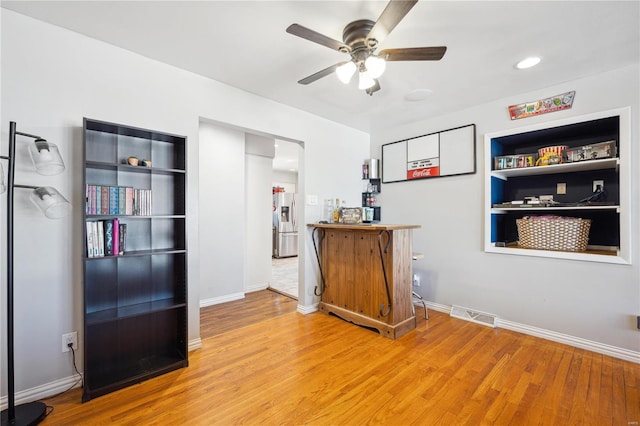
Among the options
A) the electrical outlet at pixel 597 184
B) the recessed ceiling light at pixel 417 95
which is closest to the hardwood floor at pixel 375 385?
the electrical outlet at pixel 597 184

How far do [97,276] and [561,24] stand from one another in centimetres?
365

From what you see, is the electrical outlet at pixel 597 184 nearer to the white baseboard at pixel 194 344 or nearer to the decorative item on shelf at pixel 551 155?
the decorative item on shelf at pixel 551 155

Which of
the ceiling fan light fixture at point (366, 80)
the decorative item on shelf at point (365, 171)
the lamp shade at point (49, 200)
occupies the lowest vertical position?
the lamp shade at point (49, 200)

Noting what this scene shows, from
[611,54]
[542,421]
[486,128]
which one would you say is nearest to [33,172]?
[542,421]

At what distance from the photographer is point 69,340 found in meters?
1.96

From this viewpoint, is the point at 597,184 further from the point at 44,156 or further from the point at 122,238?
the point at 44,156

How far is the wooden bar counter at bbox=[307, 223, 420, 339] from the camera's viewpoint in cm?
278

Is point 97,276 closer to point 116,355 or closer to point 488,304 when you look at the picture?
point 116,355

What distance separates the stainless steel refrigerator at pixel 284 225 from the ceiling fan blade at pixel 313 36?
6219 mm

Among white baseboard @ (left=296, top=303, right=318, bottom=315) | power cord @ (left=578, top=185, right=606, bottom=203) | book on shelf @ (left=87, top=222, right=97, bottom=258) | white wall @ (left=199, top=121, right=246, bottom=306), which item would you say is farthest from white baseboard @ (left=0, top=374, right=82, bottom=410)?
power cord @ (left=578, top=185, right=606, bottom=203)

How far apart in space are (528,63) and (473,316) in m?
2.57

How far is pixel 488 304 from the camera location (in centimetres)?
316

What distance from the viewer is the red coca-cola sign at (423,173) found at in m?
3.58

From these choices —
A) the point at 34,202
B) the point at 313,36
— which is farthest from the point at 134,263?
the point at 313,36
